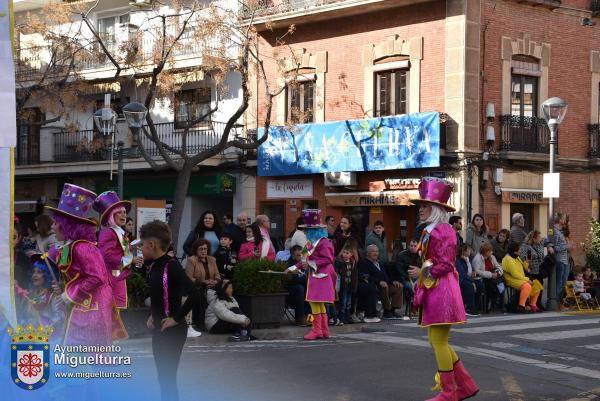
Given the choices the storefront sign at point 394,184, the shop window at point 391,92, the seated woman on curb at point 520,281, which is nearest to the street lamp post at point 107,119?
the storefront sign at point 394,184

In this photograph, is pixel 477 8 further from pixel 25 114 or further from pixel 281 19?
pixel 25 114

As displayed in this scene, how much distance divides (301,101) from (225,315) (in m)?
15.7

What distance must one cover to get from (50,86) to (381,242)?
1292 centimetres

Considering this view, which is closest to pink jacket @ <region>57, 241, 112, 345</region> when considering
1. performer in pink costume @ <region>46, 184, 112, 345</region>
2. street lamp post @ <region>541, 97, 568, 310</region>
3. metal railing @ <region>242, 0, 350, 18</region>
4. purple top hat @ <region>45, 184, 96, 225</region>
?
performer in pink costume @ <region>46, 184, 112, 345</region>

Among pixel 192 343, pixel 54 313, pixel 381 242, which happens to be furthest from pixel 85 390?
pixel 381 242

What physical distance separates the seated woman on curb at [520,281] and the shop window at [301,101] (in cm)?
1010

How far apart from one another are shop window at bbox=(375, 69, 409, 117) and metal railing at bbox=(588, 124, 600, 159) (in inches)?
224

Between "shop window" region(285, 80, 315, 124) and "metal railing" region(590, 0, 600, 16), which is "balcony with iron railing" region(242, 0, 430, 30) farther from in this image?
"metal railing" region(590, 0, 600, 16)

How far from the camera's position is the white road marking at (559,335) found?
44.7ft

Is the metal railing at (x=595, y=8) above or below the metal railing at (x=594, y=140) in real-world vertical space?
above

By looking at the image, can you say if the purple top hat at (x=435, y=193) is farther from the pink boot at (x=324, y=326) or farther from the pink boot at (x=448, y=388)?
the pink boot at (x=324, y=326)

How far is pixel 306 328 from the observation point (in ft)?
50.1

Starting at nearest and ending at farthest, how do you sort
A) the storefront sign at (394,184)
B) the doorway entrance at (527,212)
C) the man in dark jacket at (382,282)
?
the man in dark jacket at (382,282)
the storefront sign at (394,184)
the doorway entrance at (527,212)

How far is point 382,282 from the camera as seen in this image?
16.9m
